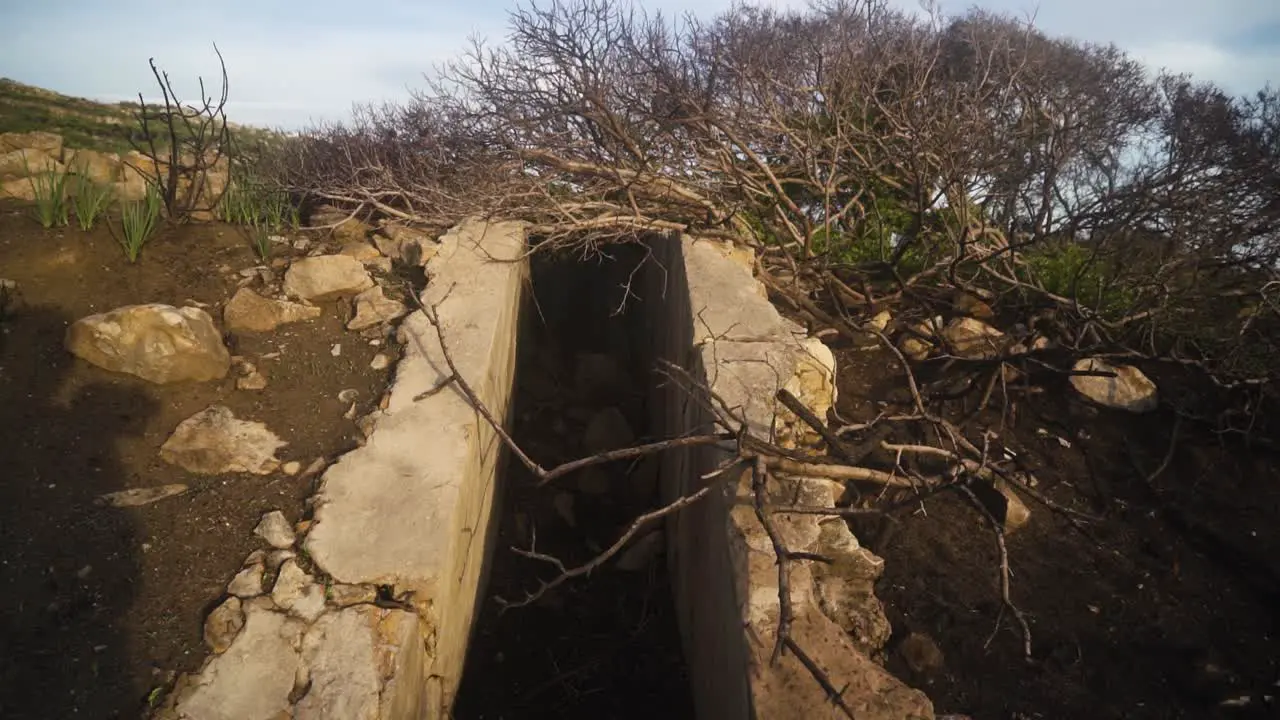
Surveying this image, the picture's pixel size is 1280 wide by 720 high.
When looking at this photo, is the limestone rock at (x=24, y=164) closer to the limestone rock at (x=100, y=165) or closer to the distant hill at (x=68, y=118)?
the limestone rock at (x=100, y=165)

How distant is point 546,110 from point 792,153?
1587mm

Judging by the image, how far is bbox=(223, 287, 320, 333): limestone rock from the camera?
3381mm

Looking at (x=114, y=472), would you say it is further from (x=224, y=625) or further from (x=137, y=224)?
(x=137, y=224)

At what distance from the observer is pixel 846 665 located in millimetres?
2061

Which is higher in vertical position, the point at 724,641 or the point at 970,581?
the point at 970,581

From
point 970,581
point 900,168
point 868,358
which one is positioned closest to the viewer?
point 970,581

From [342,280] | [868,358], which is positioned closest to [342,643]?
[342,280]

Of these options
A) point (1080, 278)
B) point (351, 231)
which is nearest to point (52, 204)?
point (351, 231)

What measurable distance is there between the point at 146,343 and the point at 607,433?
236cm

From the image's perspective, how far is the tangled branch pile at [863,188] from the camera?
4.00 m

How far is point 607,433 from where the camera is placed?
445cm

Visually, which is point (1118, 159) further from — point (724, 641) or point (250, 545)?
point (250, 545)

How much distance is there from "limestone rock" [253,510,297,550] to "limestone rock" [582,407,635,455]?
214cm

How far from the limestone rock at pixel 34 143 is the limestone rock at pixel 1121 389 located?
5.95 meters
